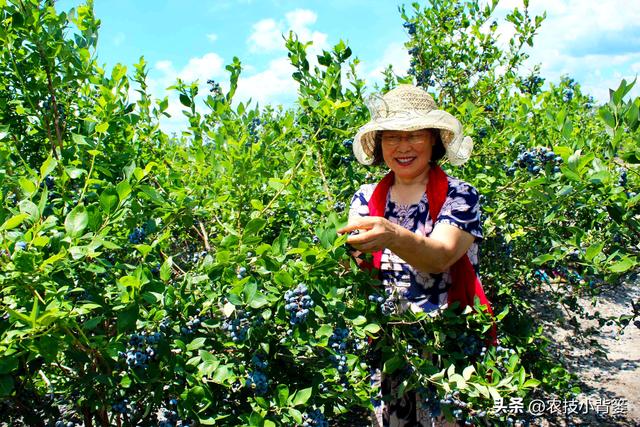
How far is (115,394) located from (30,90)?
1.10 m

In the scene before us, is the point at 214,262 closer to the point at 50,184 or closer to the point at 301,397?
the point at 301,397

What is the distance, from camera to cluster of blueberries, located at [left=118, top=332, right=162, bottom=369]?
4.94ft

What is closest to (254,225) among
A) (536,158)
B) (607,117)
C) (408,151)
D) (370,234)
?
(370,234)

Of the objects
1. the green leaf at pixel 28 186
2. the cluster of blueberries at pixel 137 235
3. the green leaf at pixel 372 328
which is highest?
the green leaf at pixel 28 186

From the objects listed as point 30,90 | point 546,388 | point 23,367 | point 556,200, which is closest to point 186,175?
point 30,90

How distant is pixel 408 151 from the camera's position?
78.4 inches

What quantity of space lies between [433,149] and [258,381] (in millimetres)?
1073

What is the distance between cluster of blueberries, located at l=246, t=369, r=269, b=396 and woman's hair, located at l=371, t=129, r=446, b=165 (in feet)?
3.28

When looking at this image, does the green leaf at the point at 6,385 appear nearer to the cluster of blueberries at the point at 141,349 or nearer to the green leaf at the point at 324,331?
the cluster of blueberries at the point at 141,349

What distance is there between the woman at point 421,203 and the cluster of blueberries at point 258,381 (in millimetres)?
539

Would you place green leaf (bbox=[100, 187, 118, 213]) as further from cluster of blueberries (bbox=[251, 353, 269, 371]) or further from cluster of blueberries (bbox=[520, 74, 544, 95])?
cluster of blueberries (bbox=[520, 74, 544, 95])

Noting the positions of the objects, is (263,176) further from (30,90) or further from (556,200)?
(556,200)

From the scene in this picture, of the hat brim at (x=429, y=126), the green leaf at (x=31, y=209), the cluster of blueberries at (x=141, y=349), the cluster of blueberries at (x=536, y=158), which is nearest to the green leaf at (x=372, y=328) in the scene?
the cluster of blueberries at (x=141, y=349)

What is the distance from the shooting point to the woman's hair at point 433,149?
2.06 m
